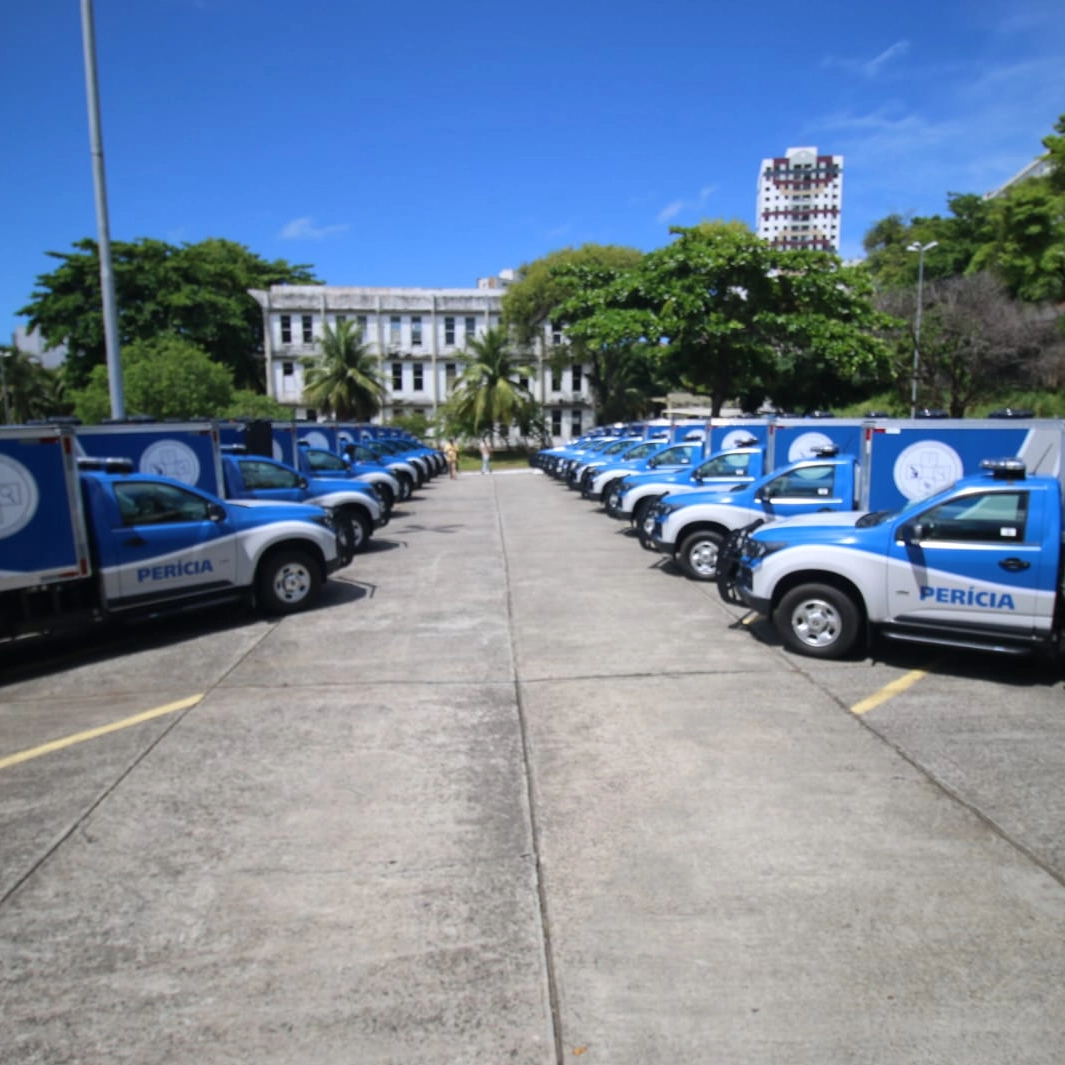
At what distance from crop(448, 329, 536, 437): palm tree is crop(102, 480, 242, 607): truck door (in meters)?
38.4

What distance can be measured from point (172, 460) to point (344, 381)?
120ft

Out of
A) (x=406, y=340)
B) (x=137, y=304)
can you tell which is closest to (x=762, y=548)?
(x=137, y=304)

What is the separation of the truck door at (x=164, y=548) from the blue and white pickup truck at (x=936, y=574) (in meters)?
5.42

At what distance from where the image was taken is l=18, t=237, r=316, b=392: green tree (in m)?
51.7

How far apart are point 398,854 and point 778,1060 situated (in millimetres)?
2109

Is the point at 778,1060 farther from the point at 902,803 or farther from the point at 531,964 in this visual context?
the point at 902,803

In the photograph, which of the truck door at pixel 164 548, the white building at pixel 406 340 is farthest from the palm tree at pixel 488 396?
the truck door at pixel 164 548

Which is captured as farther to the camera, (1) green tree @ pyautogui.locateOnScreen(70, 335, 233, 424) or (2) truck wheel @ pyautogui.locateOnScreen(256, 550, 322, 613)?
(1) green tree @ pyautogui.locateOnScreen(70, 335, 233, 424)

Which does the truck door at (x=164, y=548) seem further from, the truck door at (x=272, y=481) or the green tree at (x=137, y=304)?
the green tree at (x=137, y=304)

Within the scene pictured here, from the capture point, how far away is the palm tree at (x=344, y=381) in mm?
47531

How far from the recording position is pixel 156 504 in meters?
8.98

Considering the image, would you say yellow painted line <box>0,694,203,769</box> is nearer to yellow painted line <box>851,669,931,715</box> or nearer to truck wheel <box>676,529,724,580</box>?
yellow painted line <box>851,669,931,715</box>

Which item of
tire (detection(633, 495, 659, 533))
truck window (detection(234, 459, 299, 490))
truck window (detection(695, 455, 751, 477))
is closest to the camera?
truck window (detection(234, 459, 299, 490))

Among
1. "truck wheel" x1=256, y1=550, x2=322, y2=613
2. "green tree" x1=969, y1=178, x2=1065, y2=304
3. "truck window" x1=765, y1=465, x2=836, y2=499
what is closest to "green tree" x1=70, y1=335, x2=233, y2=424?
"truck wheel" x1=256, y1=550, x2=322, y2=613
